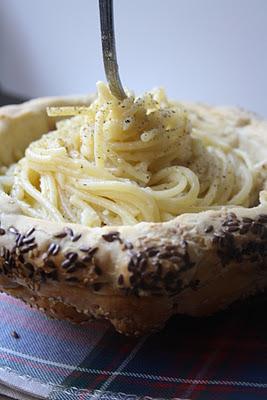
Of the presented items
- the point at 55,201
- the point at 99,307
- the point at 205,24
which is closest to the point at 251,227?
the point at 99,307

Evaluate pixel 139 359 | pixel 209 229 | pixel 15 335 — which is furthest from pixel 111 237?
pixel 15 335

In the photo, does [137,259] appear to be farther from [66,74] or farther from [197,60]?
[66,74]

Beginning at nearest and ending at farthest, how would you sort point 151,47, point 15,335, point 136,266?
point 136,266 < point 15,335 < point 151,47

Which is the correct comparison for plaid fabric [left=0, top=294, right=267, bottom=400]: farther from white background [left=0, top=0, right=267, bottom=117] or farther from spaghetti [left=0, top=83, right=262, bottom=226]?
white background [left=0, top=0, right=267, bottom=117]

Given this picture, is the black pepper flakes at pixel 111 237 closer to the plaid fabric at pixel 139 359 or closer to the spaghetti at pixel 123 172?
the spaghetti at pixel 123 172

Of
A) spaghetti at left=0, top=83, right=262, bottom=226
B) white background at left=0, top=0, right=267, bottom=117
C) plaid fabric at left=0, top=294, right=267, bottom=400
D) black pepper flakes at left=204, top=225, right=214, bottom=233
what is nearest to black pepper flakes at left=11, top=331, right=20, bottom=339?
plaid fabric at left=0, top=294, right=267, bottom=400

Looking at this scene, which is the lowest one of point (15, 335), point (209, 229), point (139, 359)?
point (15, 335)

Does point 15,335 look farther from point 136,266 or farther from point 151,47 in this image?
point 151,47
